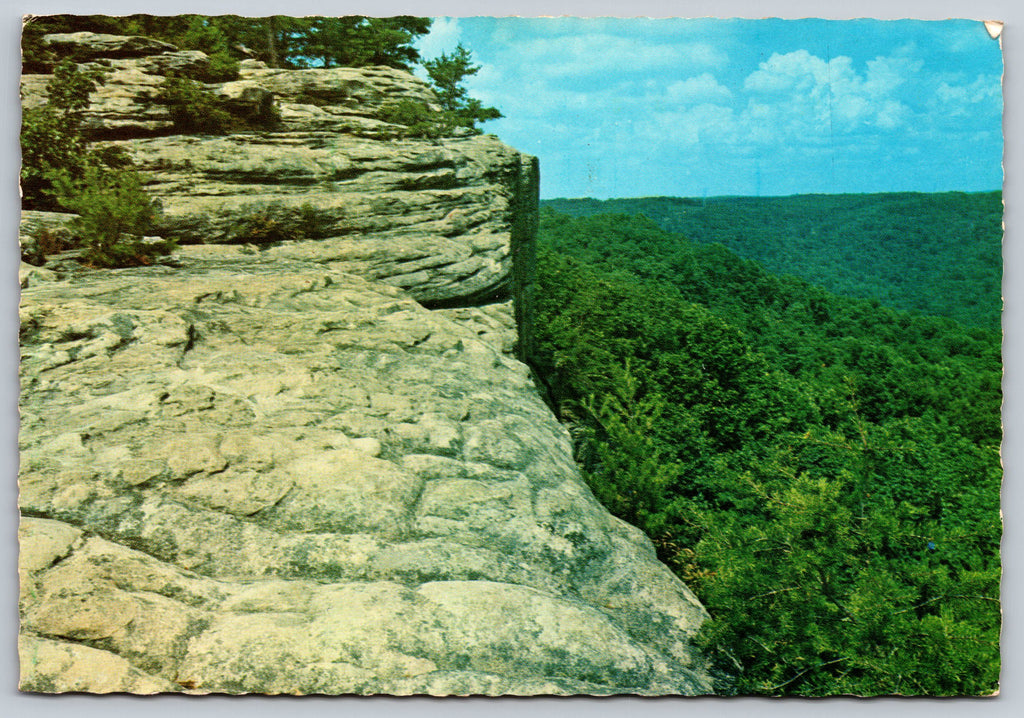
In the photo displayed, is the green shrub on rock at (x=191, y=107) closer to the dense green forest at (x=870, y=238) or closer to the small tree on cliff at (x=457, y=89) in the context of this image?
the small tree on cliff at (x=457, y=89)

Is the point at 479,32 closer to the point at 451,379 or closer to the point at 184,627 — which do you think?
the point at 451,379

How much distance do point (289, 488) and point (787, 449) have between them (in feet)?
18.2

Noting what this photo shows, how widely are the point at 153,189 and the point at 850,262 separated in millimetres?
6232

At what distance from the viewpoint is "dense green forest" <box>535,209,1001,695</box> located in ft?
16.1

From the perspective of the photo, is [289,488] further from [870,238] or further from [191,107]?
[870,238]

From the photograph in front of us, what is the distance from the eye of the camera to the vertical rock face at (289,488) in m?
3.74

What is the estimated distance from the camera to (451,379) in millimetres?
5395

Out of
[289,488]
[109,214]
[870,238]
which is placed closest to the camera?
[289,488]

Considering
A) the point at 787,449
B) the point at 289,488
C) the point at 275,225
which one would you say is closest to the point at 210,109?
the point at 275,225

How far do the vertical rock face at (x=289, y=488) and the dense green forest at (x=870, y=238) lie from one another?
244cm

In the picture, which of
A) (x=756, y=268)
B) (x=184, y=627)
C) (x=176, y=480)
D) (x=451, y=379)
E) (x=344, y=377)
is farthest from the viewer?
(x=756, y=268)

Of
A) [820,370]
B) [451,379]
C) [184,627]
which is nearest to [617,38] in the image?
[451,379]

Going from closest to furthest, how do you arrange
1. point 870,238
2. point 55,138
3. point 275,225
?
point 55,138 < point 275,225 < point 870,238

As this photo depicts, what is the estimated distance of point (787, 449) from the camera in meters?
8.09
